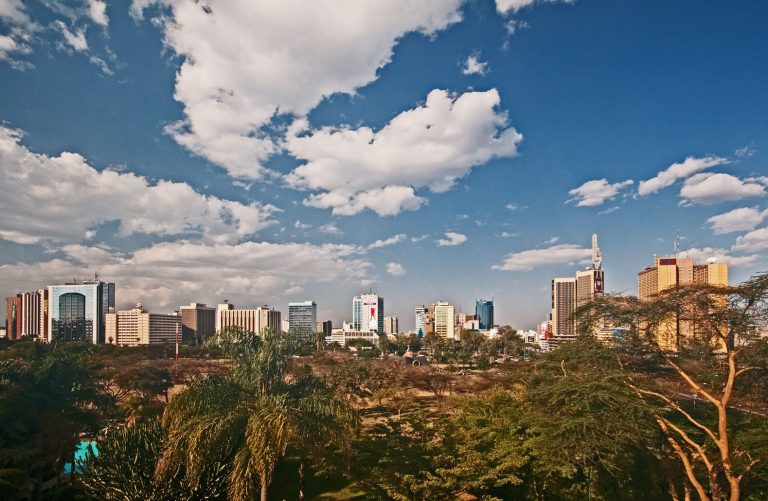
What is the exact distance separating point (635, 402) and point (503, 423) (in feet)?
17.2

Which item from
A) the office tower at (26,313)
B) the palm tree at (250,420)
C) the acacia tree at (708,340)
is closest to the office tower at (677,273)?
the acacia tree at (708,340)

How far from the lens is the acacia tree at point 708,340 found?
51.5 ft

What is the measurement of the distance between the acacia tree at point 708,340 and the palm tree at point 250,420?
38.6ft

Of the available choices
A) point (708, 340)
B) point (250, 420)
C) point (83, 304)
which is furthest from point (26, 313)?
point (708, 340)

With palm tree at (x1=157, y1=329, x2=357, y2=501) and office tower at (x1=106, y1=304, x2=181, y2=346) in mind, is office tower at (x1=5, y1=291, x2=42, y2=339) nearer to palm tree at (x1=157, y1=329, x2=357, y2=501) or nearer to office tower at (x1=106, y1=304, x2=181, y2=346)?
office tower at (x1=106, y1=304, x2=181, y2=346)

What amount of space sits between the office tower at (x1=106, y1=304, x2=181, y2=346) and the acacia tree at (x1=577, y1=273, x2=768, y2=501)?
179 m

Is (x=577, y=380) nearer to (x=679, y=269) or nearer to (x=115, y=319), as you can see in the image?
(x=679, y=269)

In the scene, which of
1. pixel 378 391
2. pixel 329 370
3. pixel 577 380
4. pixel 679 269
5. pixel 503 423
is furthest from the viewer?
pixel 679 269

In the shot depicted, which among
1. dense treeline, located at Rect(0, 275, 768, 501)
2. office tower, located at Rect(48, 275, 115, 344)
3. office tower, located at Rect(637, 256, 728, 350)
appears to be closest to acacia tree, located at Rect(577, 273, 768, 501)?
dense treeline, located at Rect(0, 275, 768, 501)

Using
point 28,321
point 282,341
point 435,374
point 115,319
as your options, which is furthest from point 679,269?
point 28,321

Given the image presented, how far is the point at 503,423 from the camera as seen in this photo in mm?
19062

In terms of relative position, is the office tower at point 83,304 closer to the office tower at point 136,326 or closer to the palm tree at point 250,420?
the office tower at point 136,326

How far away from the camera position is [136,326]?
179500mm

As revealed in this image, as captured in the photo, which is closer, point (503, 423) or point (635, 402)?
point (635, 402)
